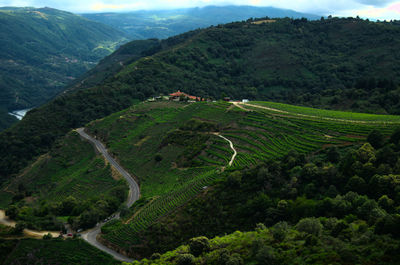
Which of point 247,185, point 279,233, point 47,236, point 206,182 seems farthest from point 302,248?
point 47,236

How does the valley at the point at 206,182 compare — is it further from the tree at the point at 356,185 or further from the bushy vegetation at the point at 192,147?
the bushy vegetation at the point at 192,147

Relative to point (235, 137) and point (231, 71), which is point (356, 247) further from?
point (231, 71)

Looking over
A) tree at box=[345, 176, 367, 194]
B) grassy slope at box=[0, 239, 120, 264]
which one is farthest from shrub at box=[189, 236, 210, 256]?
tree at box=[345, 176, 367, 194]

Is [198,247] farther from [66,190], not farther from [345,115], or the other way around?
[66,190]

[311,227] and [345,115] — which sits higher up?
[345,115]

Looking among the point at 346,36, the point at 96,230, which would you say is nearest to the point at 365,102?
the point at 96,230
